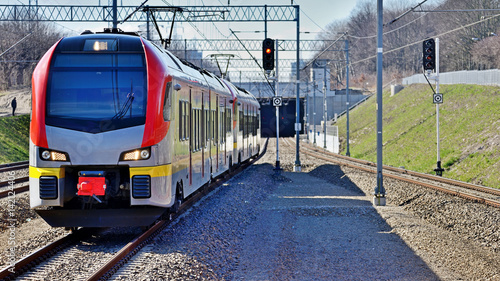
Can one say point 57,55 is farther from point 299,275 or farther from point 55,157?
point 299,275

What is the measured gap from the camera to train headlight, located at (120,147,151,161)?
416 inches

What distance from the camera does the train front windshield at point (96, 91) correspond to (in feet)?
34.8

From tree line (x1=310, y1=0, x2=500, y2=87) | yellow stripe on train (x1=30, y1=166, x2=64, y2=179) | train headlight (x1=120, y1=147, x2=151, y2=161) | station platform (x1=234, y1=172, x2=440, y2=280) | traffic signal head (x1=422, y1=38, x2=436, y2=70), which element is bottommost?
station platform (x1=234, y1=172, x2=440, y2=280)

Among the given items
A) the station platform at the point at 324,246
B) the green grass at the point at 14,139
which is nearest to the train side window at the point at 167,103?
the station platform at the point at 324,246

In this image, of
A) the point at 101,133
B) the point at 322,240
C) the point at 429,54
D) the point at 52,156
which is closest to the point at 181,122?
the point at 101,133

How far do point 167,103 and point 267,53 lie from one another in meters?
15.4

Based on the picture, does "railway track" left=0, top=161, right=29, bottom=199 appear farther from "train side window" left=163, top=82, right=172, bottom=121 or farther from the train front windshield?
"train side window" left=163, top=82, right=172, bottom=121

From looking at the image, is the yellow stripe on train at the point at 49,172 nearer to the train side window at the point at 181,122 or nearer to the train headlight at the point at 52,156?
the train headlight at the point at 52,156

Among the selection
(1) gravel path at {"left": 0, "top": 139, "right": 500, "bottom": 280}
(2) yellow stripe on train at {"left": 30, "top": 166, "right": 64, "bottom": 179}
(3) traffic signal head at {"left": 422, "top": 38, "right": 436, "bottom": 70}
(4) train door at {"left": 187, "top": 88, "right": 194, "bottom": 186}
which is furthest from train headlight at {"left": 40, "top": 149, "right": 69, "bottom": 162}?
(3) traffic signal head at {"left": 422, "top": 38, "right": 436, "bottom": 70}

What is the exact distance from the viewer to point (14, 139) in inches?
1604

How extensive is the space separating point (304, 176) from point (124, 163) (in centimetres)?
1786

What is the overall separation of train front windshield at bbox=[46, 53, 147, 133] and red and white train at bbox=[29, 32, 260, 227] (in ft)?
0.05

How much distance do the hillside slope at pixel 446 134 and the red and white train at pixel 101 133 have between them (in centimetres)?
1675

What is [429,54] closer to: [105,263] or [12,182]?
[12,182]
